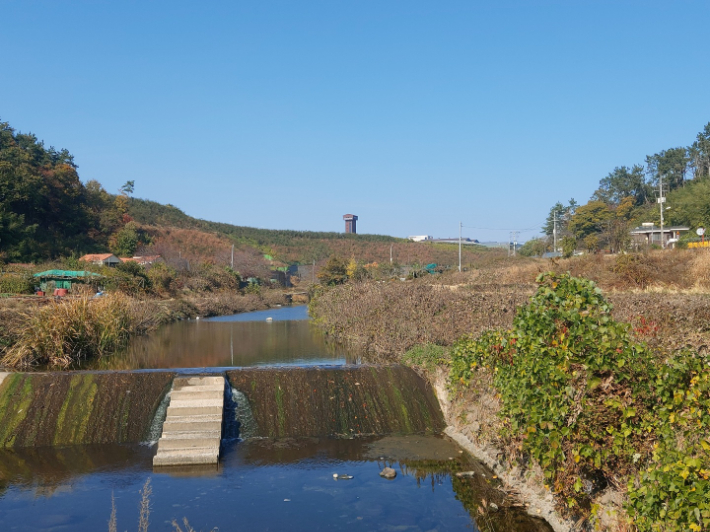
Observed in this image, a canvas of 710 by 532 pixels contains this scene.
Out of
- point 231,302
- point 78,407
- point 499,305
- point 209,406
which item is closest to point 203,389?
point 209,406

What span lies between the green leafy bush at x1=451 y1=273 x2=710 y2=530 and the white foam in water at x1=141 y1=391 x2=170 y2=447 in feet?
18.1

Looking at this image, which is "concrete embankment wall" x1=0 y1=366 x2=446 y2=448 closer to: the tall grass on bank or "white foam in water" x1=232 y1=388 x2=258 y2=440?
"white foam in water" x1=232 y1=388 x2=258 y2=440

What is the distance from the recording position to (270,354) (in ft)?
55.3

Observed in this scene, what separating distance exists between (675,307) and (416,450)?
19.6 ft

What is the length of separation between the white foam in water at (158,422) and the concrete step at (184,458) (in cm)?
99

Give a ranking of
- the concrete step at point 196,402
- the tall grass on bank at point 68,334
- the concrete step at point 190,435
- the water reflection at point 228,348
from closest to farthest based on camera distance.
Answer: the concrete step at point 190,435
the concrete step at point 196,402
the tall grass on bank at point 68,334
the water reflection at point 228,348

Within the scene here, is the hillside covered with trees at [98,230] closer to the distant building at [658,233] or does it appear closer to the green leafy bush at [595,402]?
the distant building at [658,233]

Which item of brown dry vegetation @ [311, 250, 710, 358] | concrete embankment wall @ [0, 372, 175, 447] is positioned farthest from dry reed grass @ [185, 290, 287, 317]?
concrete embankment wall @ [0, 372, 175, 447]

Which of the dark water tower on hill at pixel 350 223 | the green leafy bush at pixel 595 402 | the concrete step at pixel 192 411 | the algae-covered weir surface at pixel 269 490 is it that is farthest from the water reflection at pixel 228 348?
the dark water tower on hill at pixel 350 223

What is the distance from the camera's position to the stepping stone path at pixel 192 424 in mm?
8438

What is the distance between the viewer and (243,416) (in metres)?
10.1

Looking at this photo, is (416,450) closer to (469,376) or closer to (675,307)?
(469,376)

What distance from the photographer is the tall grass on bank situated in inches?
516

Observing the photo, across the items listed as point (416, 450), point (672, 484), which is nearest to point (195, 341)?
point (416, 450)
